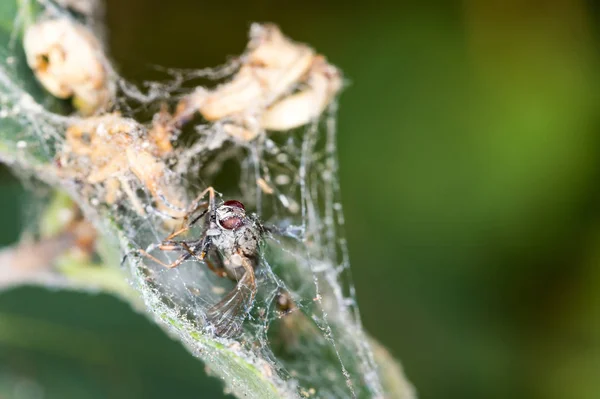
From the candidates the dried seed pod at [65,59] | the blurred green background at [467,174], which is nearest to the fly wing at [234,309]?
the dried seed pod at [65,59]

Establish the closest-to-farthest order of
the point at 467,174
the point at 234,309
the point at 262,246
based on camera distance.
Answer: the point at 234,309, the point at 262,246, the point at 467,174

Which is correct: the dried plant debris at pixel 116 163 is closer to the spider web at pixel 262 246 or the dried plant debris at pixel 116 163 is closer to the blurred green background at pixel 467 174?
the spider web at pixel 262 246

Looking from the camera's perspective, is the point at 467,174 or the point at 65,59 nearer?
the point at 65,59

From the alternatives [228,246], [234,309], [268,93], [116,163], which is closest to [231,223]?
[228,246]

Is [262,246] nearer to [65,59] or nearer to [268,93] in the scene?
[268,93]

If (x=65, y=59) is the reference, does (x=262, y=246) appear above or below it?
below

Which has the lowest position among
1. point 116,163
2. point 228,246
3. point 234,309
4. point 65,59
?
point 234,309

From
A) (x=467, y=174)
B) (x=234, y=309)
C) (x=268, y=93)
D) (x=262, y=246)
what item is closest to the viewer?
(x=234, y=309)
